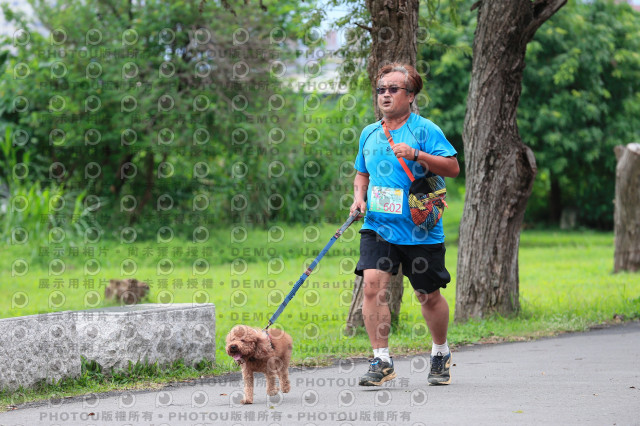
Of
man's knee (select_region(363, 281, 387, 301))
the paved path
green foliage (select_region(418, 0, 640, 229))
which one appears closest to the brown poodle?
the paved path

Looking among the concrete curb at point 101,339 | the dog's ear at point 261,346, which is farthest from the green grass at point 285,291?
the dog's ear at point 261,346

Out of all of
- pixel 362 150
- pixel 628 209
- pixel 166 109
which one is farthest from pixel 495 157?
pixel 166 109

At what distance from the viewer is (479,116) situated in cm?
991

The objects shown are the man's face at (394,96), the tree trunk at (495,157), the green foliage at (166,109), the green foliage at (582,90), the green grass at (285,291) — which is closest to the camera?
the man's face at (394,96)

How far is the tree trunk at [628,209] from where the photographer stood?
53.5ft

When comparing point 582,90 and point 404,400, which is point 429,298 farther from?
point 582,90

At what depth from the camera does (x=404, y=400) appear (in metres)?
5.92

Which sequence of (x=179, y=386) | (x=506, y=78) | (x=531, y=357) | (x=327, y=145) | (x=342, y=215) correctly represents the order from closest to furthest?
(x=179, y=386) → (x=531, y=357) → (x=506, y=78) → (x=342, y=215) → (x=327, y=145)

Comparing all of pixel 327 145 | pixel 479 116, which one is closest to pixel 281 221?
pixel 327 145

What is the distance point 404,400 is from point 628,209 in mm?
11785

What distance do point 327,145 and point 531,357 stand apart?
13618mm

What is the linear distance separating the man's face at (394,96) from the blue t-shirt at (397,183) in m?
0.12

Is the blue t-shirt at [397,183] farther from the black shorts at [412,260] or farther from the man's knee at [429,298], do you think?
the man's knee at [429,298]

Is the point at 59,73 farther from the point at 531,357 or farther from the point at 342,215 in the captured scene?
the point at 531,357
